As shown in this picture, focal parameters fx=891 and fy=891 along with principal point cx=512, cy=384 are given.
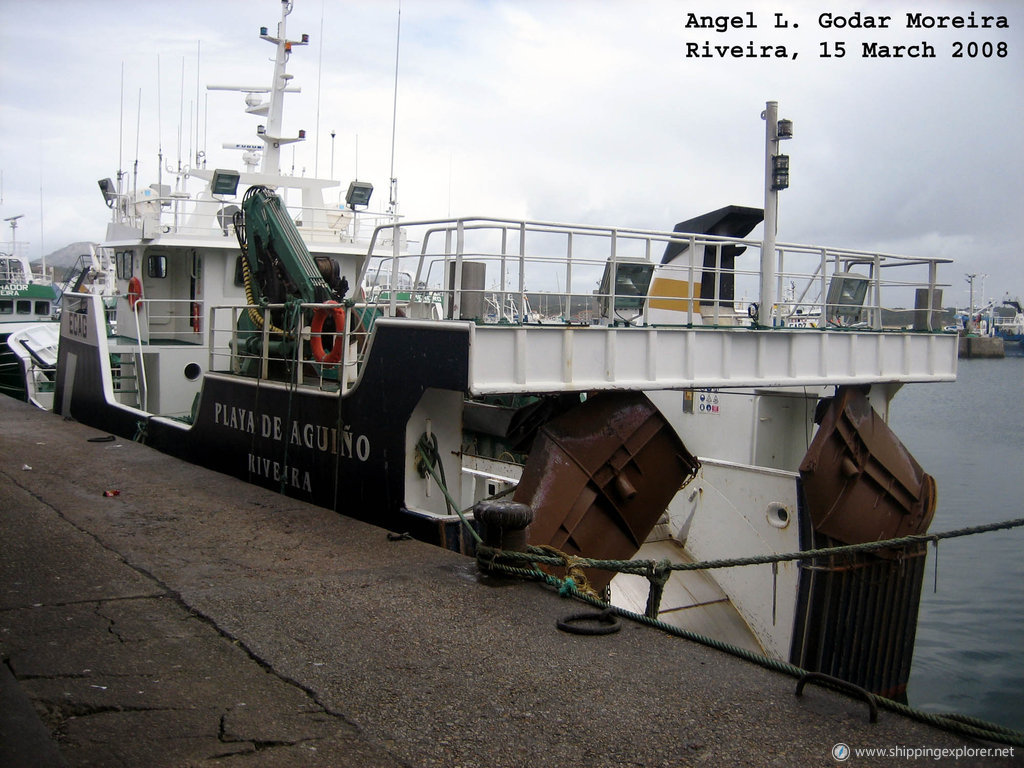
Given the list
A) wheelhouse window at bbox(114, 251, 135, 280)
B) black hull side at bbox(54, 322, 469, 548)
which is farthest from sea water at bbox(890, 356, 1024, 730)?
wheelhouse window at bbox(114, 251, 135, 280)

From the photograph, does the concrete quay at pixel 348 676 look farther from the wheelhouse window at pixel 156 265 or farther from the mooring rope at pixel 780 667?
the wheelhouse window at pixel 156 265

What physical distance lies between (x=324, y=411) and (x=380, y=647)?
3.69 metres

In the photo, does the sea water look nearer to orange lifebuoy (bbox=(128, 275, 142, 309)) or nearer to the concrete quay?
the concrete quay

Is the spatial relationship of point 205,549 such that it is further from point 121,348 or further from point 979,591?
point 979,591

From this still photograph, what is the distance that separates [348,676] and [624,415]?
3475 mm

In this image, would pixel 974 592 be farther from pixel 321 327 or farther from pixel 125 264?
pixel 125 264

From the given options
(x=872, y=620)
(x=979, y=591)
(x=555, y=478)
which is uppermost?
(x=555, y=478)

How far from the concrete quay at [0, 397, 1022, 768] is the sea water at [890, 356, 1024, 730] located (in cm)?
298

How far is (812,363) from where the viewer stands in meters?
7.75

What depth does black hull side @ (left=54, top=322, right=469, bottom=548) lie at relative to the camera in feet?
21.2

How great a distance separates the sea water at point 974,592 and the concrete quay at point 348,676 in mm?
2980

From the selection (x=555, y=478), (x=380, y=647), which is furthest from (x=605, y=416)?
(x=380, y=647)

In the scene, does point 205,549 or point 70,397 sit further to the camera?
point 70,397

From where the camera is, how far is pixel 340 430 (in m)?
7.51
